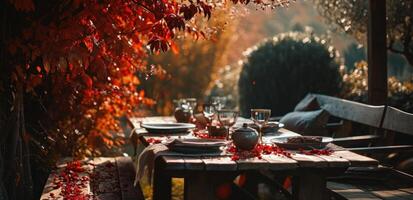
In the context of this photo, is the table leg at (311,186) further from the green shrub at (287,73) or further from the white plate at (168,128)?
the green shrub at (287,73)

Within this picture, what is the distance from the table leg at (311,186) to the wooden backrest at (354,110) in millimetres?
1691

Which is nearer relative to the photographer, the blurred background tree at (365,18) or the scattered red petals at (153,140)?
the scattered red petals at (153,140)

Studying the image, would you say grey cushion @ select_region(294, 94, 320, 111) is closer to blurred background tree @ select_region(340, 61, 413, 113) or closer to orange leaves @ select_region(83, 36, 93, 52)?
blurred background tree @ select_region(340, 61, 413, 113)

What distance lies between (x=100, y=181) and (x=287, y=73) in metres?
4.21

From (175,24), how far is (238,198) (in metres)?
2.23

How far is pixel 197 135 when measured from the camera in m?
4.78

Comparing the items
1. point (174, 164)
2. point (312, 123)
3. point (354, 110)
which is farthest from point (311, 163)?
point (312, 123)

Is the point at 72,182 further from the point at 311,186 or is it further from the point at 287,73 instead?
the point at 287,73

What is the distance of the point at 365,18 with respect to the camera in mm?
8141

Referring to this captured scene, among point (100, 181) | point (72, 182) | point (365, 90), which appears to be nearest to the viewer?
point (72, 182)

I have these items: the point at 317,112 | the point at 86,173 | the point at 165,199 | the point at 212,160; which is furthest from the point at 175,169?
the point at 317,112

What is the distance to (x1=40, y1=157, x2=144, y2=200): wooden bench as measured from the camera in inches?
175

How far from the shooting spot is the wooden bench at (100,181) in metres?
4.44

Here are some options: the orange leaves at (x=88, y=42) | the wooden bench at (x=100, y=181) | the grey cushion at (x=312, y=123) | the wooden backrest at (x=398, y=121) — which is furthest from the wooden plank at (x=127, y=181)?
the wooden backrest at (x=398, y=121)
